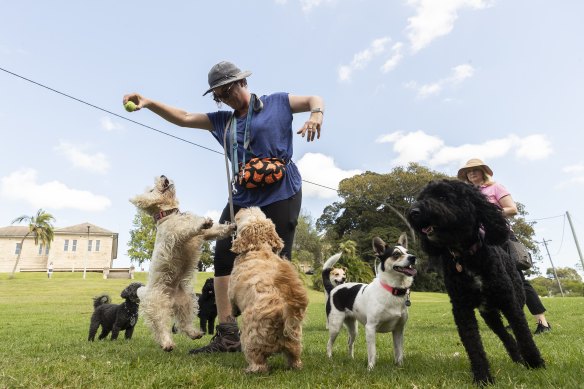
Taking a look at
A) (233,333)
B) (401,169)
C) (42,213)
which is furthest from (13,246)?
(233,333)

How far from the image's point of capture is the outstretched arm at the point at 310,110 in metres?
3.88

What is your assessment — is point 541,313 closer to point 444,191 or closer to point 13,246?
point 444,191

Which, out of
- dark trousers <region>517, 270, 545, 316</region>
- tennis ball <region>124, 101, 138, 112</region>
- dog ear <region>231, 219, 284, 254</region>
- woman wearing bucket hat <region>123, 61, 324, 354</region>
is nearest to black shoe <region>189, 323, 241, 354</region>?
woman wearing bucket hat <region>123, 61, 324, 354</region>

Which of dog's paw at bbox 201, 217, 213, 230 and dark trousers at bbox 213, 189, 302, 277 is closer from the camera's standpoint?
dark trousers at bbox 213, 189, 302, 277

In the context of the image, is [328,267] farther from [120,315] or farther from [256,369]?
[120,315]

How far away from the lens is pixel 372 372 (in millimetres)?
3514

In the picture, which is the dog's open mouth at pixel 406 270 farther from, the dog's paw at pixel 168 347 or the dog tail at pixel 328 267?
the dog's paw at pixel 168 347

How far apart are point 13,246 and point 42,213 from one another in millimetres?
16025

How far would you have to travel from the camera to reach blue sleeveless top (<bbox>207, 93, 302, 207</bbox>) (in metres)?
4.38

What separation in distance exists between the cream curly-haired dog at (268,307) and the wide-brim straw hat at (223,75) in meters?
1.85

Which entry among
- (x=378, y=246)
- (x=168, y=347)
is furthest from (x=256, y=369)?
(x=378, y=246)

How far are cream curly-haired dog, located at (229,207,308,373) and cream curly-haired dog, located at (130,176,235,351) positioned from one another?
0.77 metres

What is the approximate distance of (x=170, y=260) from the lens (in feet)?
15.6

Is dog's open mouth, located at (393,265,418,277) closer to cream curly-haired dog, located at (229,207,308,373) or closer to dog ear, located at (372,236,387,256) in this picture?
dog ear, located at (372,236,387,256)
